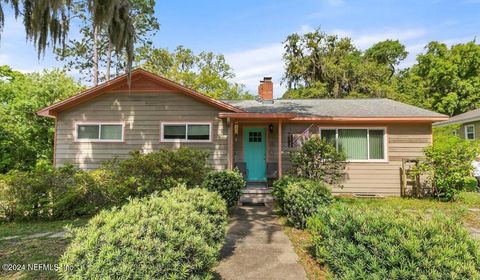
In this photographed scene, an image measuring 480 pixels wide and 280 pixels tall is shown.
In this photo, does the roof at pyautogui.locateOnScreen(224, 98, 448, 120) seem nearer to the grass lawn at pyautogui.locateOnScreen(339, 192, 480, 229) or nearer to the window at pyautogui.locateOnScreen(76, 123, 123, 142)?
the grass lawn at pyautogui.locateOnScreen(339, 192, 480, 229)

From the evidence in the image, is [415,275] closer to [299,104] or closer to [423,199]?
[423,199]

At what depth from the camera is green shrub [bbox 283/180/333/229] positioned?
542 centimetres

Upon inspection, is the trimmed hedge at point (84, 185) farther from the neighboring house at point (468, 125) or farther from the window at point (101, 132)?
the neighboring house at point (468, 125)

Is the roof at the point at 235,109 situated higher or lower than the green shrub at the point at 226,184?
higher

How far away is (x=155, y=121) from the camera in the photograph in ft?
32.4

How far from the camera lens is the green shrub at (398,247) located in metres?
2.34

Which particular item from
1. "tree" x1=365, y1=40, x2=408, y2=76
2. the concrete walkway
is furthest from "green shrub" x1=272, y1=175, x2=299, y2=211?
"tree" x1=365, y1=40, x2=408, y2=76

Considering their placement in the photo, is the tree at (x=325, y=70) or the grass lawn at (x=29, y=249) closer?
the grass lawn at (x=29, y=249)

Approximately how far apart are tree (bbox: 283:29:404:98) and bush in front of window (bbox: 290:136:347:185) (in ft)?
52.3

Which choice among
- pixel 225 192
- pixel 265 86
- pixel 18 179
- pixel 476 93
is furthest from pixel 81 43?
pixel 476 93

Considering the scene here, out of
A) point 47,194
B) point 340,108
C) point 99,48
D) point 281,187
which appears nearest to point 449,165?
point 340,108

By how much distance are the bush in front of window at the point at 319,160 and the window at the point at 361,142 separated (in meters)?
0.92

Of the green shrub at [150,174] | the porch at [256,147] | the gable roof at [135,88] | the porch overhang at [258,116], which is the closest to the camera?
the green shrub at [150,174]

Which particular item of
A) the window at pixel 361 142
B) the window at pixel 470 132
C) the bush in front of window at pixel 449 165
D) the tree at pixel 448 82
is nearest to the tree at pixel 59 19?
the window at pixel 361 142
